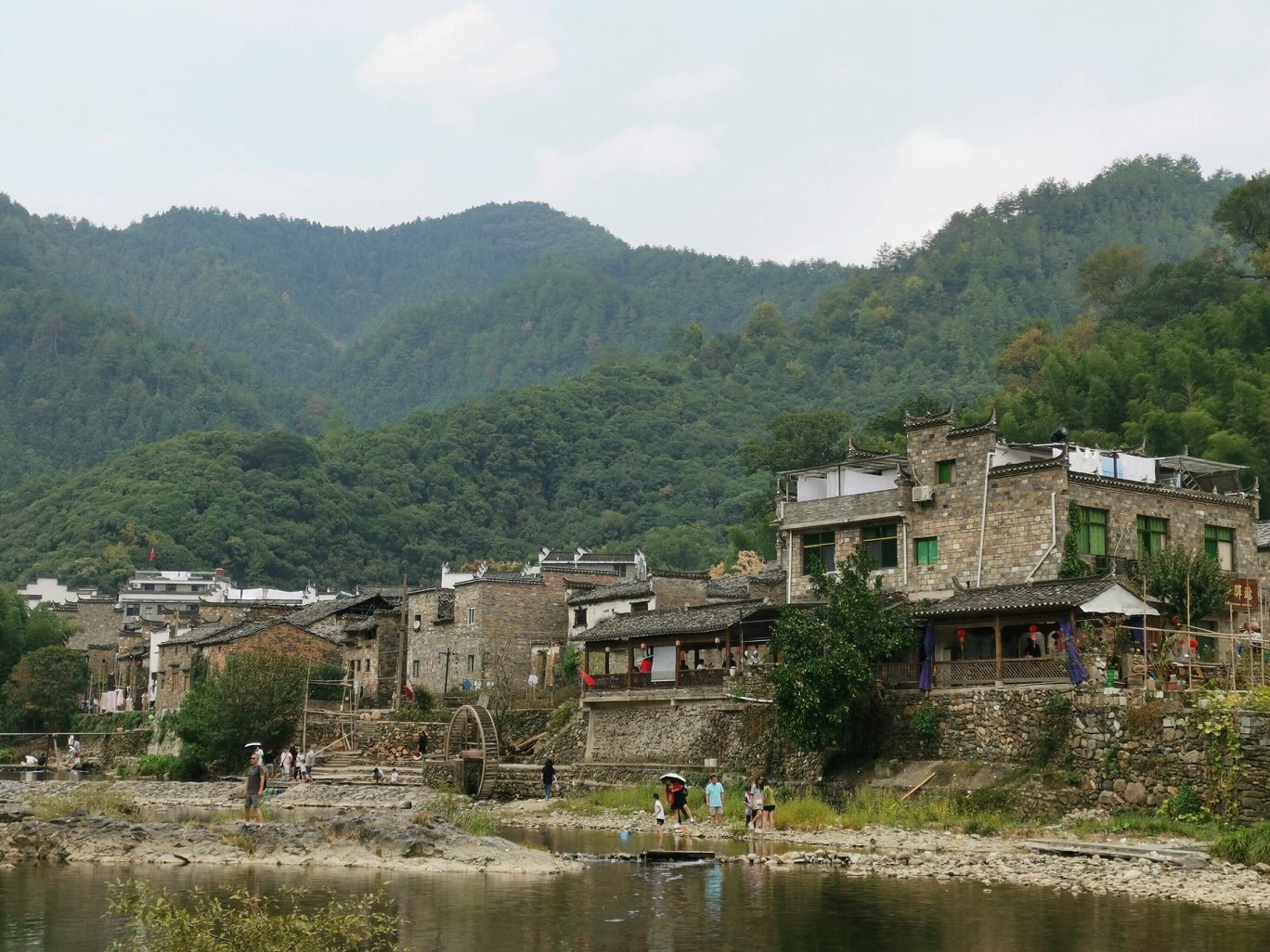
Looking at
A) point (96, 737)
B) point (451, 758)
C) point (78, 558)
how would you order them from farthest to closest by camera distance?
1. point (78, 558)
2. point (96, 737)
3. point (451, 758)

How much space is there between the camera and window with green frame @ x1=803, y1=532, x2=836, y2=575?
5403cm

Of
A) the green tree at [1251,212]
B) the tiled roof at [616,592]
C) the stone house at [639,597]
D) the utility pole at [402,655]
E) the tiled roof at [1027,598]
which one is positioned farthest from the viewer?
the green tree at [1251,212]

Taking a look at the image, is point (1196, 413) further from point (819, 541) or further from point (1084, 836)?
point (1084, 836)

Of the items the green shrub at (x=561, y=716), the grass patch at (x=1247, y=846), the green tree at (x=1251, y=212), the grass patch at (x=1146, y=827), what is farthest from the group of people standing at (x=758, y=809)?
the green tree at (x=1251, y=212)

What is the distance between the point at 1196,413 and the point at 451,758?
108 ft

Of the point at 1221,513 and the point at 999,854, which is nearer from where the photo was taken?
the point at 999,854

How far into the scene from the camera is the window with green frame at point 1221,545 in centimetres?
5128

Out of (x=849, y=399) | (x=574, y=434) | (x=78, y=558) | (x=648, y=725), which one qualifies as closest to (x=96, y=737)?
(x=648, y=725)

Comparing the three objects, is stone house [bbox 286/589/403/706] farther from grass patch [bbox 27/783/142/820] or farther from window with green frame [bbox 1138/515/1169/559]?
window with green frame [bbox 1138/515/1169/559]

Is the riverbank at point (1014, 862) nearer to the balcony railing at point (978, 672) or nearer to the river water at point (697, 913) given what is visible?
the river water at point (697, 913)

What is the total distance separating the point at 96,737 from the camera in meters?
85.4

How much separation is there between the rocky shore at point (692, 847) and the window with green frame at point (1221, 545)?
16915mm

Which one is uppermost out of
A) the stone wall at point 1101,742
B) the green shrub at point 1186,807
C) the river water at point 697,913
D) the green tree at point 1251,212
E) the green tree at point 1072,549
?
the green tree at point 1251,212

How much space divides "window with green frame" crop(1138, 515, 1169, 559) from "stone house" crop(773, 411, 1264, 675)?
4 cm
